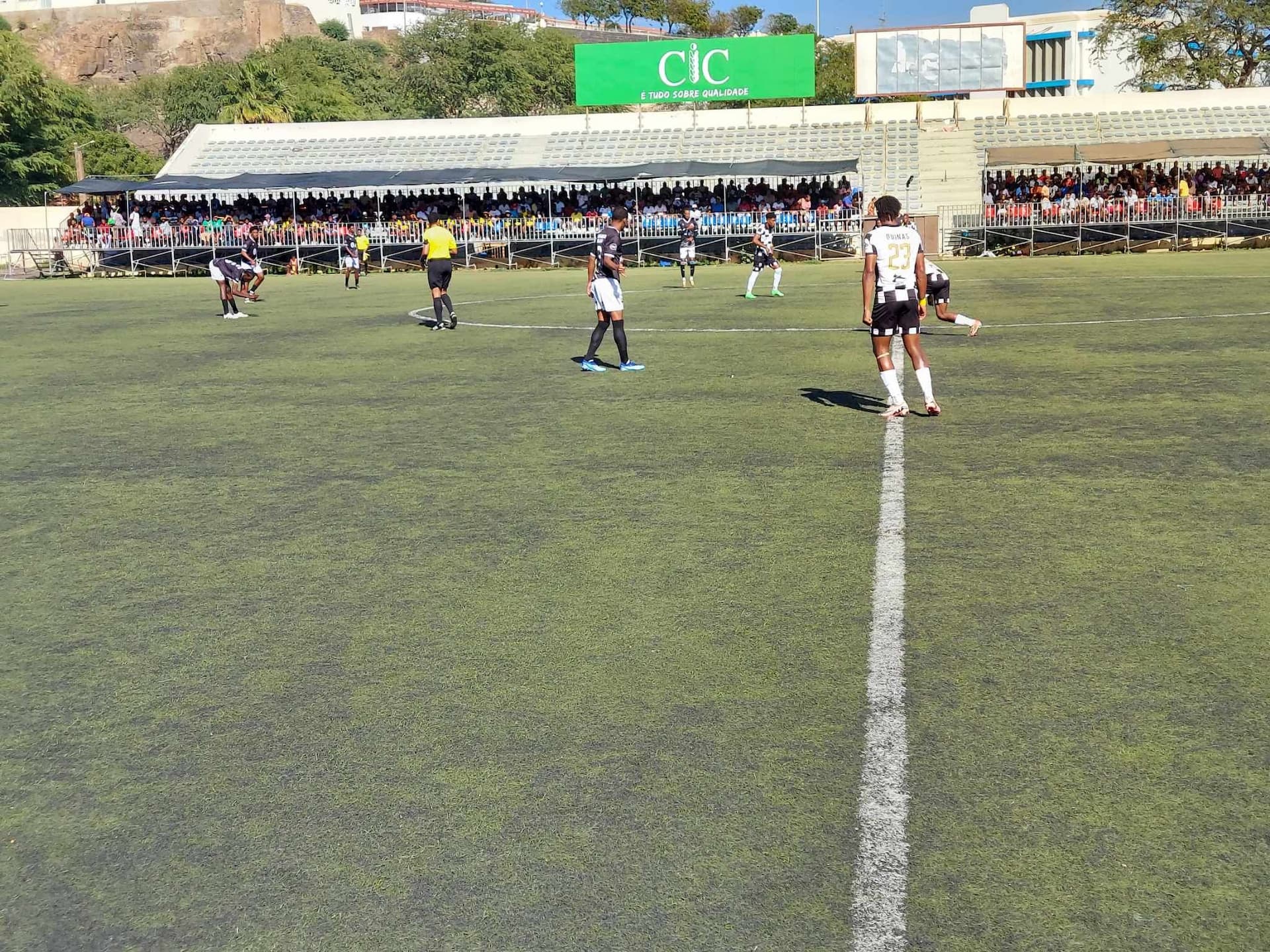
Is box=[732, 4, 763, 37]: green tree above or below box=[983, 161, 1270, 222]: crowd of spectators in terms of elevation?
above

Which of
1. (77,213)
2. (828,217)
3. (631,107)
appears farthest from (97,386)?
(631,107)

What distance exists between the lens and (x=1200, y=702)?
536 centimetres

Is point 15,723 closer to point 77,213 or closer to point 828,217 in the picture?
point 828,217

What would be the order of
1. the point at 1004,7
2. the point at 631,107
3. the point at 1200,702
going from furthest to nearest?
the point at 1004,7
the point at 631,107
the point at 1200,702

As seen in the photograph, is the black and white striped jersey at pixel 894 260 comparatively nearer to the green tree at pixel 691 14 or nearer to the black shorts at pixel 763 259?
the black shorts at pixel 763 259

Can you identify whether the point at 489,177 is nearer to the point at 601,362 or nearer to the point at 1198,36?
the point at 601,362

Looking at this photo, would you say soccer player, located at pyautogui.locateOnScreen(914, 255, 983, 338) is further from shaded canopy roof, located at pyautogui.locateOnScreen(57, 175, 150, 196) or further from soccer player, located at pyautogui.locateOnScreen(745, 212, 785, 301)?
shaded canopy roof, located at pyautogui.locateOnScreen(57, 175, 150, 196)

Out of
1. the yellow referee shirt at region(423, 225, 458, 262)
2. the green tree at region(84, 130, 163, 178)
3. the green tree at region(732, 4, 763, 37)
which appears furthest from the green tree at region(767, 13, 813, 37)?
the yellow referee shirt at region(423, 225, 458, 262)

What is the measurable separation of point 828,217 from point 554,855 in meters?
38.0

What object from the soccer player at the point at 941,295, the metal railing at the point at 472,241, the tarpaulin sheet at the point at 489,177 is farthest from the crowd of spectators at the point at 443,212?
the soccer player at the point at 941,295

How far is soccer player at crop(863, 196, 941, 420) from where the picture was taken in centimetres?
1148

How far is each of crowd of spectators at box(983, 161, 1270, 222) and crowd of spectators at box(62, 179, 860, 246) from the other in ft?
16.1

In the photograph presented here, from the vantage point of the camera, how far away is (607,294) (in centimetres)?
1497

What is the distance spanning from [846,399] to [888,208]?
242 centimetres
